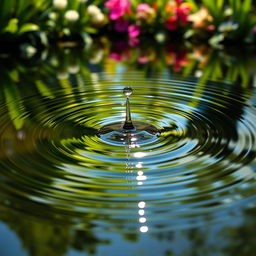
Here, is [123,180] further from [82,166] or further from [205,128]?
[205,128]

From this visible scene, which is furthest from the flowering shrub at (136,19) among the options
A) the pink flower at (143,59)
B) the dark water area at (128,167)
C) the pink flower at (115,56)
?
the dark water area at (128,167)

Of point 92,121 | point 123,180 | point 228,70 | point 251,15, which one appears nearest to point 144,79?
point 228,70

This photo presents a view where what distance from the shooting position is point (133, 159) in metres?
2.15

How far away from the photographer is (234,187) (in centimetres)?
185

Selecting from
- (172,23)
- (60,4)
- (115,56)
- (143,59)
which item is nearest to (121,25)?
(172,23)

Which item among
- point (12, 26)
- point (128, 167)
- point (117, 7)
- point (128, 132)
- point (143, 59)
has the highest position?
point (117, 7)

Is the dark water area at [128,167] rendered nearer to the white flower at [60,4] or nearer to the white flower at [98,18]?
the white flower at [60,4]

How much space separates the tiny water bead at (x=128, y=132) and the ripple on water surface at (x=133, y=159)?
4 centimetres

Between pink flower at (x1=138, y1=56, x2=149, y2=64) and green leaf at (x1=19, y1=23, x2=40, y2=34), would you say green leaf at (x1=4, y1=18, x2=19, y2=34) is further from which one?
pink flower at (x1=138, y1=56, x2=149, y2=64)

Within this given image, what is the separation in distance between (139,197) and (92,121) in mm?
945

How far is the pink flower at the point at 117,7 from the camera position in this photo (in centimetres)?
564

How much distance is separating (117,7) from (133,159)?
3.85m

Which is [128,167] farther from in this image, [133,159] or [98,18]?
[98,18]

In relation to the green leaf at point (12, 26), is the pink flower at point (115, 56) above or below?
below
